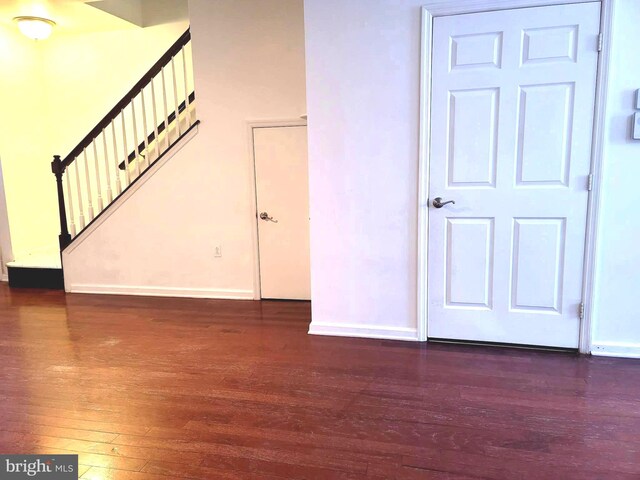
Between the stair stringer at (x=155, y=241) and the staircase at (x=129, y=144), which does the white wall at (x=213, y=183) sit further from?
the staircase at (x=129, y=144)

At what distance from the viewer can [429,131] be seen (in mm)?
2752

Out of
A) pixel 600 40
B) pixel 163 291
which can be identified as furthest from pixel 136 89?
pixel 600 40

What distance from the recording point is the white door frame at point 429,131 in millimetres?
2441

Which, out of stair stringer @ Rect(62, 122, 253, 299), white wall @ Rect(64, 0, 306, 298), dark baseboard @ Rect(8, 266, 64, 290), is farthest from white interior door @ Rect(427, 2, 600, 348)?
dark baseboard @ Rect(8, 266, 64, 290)

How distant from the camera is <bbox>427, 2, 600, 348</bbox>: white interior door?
251 centimetres

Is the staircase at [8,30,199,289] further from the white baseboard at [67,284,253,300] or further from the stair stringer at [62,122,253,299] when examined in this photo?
the white baseboard at [67,284,253,300]

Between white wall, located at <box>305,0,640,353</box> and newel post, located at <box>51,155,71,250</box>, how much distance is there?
306 cm

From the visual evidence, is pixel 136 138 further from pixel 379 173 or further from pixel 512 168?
pixel 512 168

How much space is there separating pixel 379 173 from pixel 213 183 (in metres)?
1.95

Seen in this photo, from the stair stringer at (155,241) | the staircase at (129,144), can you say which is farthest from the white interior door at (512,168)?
the staircase at (129,144)

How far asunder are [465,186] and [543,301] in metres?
0.92

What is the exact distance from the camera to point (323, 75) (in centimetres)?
287

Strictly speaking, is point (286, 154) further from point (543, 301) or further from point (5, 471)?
point (5, 471)

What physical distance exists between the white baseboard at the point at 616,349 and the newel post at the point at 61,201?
498cm
